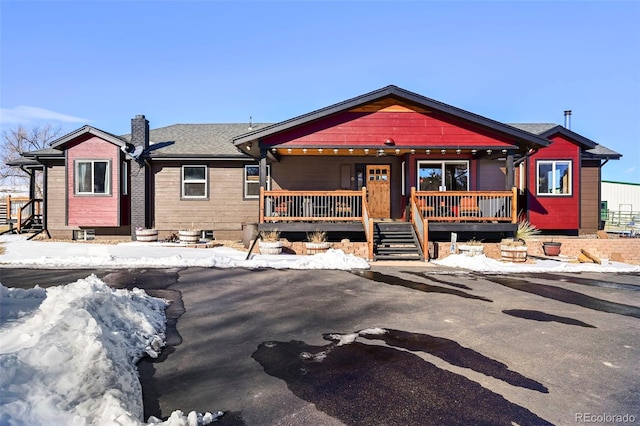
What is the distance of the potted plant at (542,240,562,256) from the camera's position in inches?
527

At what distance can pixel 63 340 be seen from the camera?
11.2 feet

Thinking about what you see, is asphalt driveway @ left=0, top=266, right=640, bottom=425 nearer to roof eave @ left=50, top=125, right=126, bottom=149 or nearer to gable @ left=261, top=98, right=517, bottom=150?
gable @ left=261, top=98, right=517, bottom=150

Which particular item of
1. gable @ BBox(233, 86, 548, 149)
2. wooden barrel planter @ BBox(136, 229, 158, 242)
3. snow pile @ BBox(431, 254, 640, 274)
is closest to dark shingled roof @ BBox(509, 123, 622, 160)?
gable @ BBox(233, 86, 548, 149)

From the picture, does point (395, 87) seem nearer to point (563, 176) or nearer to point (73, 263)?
point (563, 176)

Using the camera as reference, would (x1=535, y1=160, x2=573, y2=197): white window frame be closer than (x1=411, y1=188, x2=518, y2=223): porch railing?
No

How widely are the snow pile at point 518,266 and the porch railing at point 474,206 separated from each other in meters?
2.05

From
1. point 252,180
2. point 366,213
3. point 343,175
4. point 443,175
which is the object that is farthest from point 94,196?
point 443,175

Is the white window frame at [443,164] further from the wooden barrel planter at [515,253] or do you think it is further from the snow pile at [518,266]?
the snow pile at [518,266]

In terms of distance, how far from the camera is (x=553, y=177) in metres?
16.6

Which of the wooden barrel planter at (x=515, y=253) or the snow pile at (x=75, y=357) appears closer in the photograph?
the snow pile at (x=75, y=357)

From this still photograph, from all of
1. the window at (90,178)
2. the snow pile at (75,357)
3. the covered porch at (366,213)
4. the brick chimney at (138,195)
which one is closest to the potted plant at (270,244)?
the covered porch at (366,213)

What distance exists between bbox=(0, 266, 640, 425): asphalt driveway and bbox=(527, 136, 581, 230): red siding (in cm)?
899

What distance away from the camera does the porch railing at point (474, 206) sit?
1352 centimetres

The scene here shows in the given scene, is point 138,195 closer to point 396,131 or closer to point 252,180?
point 252,180
